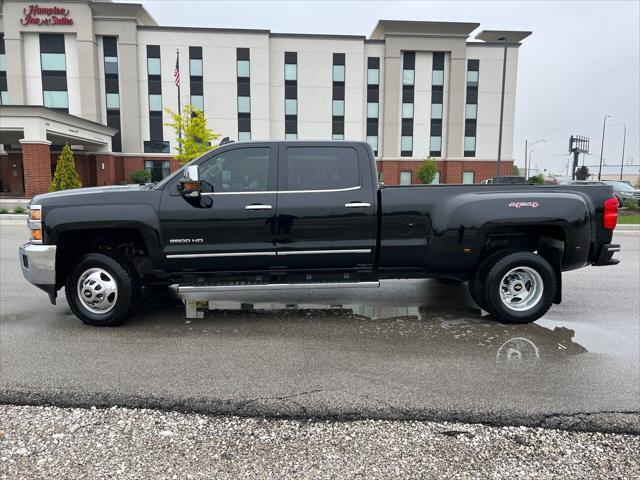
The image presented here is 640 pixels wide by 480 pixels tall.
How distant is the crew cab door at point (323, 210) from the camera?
5438mm

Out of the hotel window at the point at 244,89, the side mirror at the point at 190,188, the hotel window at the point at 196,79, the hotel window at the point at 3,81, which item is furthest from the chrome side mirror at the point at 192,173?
the hotel window at the point at 3,81

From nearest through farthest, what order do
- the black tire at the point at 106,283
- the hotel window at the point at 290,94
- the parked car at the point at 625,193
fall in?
the black tire at the point at 106,283 < the parked car at the point at 625,193 < the hotel window at the point at 290,94

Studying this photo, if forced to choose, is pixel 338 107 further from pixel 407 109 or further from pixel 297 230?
pixel 297 230

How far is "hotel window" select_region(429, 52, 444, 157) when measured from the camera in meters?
47.5

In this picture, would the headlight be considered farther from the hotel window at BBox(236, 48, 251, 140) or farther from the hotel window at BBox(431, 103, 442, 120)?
the hotel window at BBox(431, 103, 442, 120)

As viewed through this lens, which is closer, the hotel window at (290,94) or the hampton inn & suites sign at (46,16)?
the hampton inn & suites sign at (46,16)

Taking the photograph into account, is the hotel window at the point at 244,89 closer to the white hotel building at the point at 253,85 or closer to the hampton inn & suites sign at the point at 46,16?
the white hotel building at the point at 253,85

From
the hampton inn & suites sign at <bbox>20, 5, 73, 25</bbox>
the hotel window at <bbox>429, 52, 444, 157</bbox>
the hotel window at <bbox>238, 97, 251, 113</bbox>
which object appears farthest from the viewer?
the hotel window at <bbox>429, 52, 444, 157</bbox>

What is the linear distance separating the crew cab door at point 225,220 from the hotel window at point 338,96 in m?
41.0

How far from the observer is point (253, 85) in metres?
44.8

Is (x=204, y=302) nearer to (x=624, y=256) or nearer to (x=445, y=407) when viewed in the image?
(x=445, y=407)

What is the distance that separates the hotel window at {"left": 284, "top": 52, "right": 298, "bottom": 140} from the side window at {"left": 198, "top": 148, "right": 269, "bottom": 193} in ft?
134

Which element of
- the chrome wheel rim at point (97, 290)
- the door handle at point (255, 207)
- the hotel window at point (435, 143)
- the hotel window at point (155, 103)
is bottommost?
the chrome wheel rim at point (97, 290)

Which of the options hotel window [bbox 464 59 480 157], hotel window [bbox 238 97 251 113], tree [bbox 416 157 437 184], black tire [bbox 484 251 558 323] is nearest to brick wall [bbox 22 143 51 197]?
hotel window [bbox 238 97 251 113]
